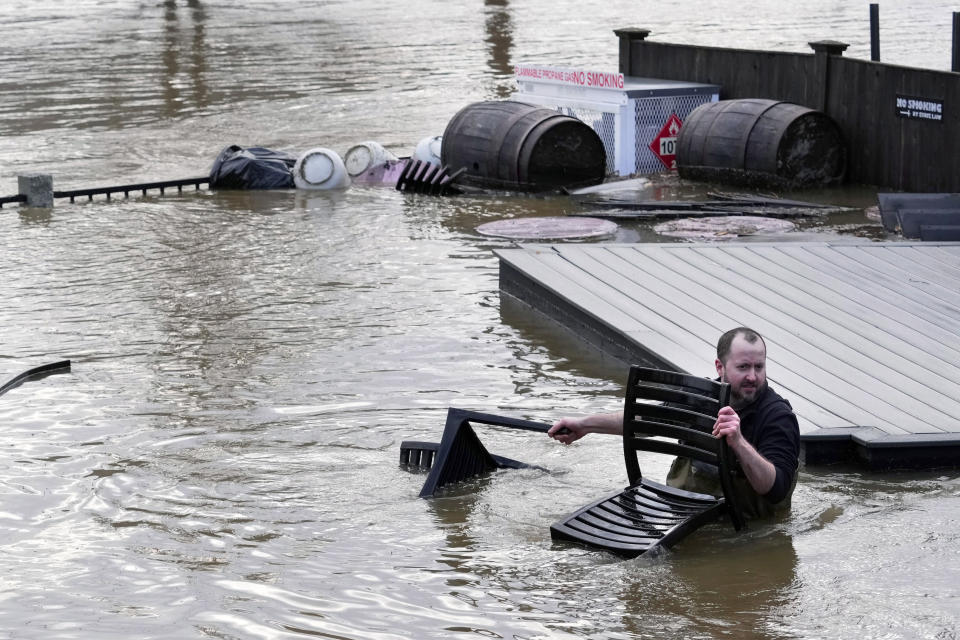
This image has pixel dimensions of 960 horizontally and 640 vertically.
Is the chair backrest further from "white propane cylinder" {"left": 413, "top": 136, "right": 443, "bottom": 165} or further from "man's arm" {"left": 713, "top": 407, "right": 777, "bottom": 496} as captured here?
"white propane cylinder" {"left": 413, "top": 136, "right": 443, "bottom": 165}

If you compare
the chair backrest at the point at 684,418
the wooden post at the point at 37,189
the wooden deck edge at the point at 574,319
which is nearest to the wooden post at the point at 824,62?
the wooden deck edge at the point at 574,319

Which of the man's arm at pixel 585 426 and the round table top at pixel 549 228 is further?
the round table top at pixel 549 228

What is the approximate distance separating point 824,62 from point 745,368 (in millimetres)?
11470

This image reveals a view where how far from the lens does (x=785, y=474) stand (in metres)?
5.63

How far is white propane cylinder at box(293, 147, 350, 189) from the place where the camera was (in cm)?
1630

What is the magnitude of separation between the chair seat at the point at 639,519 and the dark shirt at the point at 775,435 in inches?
11.6

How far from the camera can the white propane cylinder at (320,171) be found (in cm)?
1630

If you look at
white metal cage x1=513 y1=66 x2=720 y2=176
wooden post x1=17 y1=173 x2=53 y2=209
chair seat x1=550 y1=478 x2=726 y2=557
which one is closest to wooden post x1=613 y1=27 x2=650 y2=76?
white metal cage x1=513 y1=66 x2=720 y2=176

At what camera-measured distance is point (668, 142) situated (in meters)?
17.5

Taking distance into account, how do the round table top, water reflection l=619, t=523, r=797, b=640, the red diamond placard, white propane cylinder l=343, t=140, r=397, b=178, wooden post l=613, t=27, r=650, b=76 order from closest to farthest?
water reflection l=619, t=523, r=797, b=640 → the round table top → white propane cylinder l=343, t=140, r=397, b=178 → the red diamond placard → wooden post l=613, t=27, r=650, b=76

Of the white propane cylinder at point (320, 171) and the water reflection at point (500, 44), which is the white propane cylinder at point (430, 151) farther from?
the water reflection at point (500, 44)

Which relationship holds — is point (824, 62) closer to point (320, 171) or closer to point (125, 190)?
point (320, 171)

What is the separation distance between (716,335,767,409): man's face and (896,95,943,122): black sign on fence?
10.1 m

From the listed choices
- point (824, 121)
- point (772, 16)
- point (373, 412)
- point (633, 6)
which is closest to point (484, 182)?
point (824, 121)
